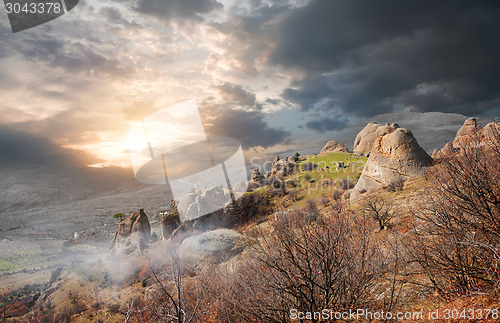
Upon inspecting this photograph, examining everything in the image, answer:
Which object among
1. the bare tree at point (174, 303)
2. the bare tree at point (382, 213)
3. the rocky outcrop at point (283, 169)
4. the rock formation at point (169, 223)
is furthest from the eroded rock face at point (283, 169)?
the bare tree at point (174, 303)

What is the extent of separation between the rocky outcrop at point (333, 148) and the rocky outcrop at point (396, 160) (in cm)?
8082

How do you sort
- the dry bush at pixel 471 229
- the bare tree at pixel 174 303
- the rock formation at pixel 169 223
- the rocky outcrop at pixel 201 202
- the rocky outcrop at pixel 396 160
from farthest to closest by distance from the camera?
the rock formation at pixel 169 223, the rocky outcrop at pixel 201 202, the rocky outcrop at pixel 396 160, the dry bush at pixel 471 229, the bare tree at pixel 174 303

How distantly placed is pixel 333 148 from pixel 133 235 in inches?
4185

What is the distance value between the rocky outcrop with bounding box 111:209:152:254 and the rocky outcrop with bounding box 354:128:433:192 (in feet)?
206

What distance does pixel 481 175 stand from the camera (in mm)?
Answer: 9719

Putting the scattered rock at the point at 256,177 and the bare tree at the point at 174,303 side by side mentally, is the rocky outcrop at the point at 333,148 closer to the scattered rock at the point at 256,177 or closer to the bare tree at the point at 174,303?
the scattered rock at the point at 256,177

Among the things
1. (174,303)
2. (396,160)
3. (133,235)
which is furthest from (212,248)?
(133,235)

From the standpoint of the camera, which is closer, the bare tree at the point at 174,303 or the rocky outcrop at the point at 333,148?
the bare tree at the point at 174,303

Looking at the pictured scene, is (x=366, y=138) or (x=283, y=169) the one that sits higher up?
(x=366, y=138)

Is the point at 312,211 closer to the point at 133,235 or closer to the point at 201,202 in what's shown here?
the point at 201,202

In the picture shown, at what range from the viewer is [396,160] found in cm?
3872

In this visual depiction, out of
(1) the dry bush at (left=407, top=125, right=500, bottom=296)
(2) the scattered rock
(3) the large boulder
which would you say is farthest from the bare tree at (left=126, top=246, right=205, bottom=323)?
(2) the scattered rock

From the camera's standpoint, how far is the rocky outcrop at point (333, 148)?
120 metres

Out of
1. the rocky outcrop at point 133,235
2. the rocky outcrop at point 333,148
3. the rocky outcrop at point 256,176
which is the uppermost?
the rocky outcrop at point 333,148
